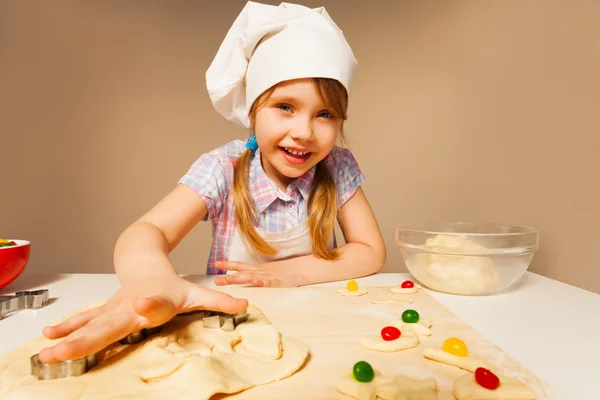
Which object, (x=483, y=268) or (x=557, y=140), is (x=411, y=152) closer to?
(x=557, y=140)

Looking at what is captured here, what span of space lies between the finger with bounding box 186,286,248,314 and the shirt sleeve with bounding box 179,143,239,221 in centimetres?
44

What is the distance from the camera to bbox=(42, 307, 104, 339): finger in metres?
0.49

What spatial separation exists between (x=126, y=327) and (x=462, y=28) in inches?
65.9

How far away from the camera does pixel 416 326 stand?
583mm

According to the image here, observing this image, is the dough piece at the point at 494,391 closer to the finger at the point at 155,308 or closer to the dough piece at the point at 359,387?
the dough piece at the point at 359,387

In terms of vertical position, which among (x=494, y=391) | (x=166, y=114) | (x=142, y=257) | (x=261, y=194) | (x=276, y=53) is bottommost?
(x=494, y=391)

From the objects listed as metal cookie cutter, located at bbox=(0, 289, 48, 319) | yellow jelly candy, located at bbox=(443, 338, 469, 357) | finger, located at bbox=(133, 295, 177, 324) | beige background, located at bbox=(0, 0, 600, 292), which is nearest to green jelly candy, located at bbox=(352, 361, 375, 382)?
yellow jelly candy, located at bbox=(443, 338, 469, 357)

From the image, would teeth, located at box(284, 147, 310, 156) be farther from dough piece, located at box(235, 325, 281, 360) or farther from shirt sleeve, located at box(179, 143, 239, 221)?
dough piece, located at box(235, 325, 281, 360)

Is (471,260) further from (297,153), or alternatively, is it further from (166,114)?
(166,114)

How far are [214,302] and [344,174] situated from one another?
Answer: 0.64 meters

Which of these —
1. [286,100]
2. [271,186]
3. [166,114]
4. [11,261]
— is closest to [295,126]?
[286,100]

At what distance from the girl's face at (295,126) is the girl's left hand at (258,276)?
0.22 meters

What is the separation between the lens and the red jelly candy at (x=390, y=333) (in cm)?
54

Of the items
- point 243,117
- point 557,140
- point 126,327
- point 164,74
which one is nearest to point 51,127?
point 164,74
